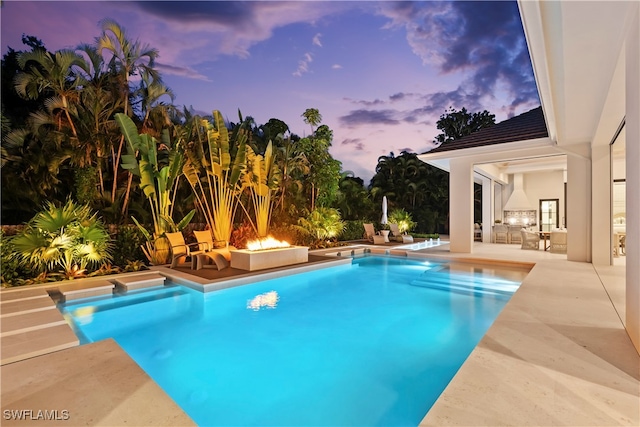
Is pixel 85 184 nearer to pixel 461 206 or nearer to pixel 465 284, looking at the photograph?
pixel 465 284

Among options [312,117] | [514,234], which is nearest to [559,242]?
[514,234]

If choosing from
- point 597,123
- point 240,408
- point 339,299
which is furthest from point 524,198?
point 240,408

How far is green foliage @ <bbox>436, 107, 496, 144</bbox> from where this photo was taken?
3048 cm

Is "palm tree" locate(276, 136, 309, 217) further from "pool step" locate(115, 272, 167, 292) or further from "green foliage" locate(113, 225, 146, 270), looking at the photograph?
"pool step" locate(115, 272, 167, 292)

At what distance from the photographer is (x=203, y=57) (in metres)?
22.8

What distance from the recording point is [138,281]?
7617 mm

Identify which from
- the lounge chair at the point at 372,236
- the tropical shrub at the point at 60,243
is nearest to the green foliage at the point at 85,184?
the tropical shrub at the point at 60,243

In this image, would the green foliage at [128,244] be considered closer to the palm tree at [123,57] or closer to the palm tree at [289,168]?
the palm tree at [123,57]

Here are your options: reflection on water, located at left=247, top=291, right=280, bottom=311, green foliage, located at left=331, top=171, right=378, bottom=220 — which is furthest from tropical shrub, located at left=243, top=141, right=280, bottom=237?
green foliage, located at left=331, top=171, right=378, bottom=220

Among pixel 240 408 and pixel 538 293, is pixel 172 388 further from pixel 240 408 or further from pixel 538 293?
pixel 538 293

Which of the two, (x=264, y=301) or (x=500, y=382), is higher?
(x=500, y=382)

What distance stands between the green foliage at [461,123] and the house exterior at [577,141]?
43.8ft

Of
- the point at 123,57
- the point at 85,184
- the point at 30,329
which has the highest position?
the point at 123,57

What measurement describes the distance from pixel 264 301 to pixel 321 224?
801cm
